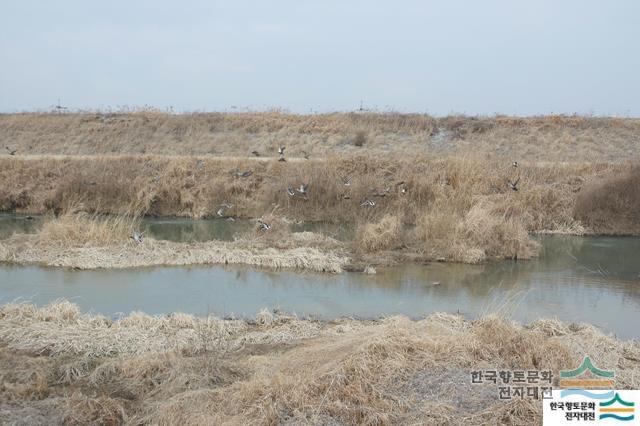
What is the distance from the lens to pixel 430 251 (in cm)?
1446


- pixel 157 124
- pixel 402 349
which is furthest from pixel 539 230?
pixel 157 124

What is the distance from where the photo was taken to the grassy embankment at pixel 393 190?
14.8 metres

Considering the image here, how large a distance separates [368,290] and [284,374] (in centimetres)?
609

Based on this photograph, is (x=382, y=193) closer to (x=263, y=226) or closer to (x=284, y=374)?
(x=263, y=226)

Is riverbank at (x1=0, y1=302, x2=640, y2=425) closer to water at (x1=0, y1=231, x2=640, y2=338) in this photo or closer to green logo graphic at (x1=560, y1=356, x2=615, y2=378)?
green logo graphic at (x1=560, y1=356, x2=615, y2=378)

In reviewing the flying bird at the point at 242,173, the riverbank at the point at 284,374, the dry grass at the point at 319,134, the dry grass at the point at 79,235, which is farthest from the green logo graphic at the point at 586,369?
the dry grass at the point at 319,134

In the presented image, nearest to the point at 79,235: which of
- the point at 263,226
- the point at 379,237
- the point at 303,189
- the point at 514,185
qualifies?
the point at 263,226

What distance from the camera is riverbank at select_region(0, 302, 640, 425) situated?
17.2 feet

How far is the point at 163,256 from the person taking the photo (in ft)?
45.1

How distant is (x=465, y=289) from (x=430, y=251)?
8.29ft

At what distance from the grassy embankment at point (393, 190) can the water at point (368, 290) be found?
1059 mm

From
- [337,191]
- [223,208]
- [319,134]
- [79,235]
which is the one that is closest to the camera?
[79,235]

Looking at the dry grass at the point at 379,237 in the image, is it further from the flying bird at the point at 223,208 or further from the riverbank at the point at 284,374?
the flying bird at the point at 223,208

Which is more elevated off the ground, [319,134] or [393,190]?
[319,134]
